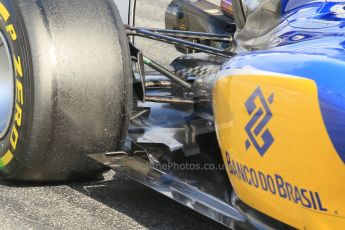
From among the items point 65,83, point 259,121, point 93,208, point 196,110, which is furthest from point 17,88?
point 259,121

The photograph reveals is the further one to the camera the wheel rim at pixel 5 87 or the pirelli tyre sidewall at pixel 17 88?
the wheel rim at pixel 5 87

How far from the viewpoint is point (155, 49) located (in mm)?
7641

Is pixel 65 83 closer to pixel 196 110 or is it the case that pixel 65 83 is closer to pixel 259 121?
pixel 196 110

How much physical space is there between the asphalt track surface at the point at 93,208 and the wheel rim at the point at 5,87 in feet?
1.15

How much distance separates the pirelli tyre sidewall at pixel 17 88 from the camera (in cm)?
343

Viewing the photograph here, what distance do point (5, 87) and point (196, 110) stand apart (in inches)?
40.7

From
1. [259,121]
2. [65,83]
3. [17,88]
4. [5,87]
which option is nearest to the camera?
[259,121]

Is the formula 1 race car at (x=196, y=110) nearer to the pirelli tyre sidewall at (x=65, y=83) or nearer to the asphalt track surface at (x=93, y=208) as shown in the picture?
the pirelli tyre sidewall at (x=65, y=83)

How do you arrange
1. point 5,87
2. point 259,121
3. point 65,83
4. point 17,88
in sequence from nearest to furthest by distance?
1. point 259,121
2. point 65,83
3. point 17,88
4. point 5,87

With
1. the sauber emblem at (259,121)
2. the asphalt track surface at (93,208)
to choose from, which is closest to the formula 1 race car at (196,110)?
the sauber emblem at (259,121)

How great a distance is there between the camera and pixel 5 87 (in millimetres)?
3895

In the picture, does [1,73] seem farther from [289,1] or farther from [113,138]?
[289,1]

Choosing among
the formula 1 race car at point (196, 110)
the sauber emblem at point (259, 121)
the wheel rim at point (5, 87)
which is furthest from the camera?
the wheel rim at point (5, 87)

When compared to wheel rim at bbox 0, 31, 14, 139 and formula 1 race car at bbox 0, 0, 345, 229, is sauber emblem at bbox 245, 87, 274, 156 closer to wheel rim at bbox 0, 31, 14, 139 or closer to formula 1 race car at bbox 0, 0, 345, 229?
formula 1 race car at bbox 0, 0, 345, 229
